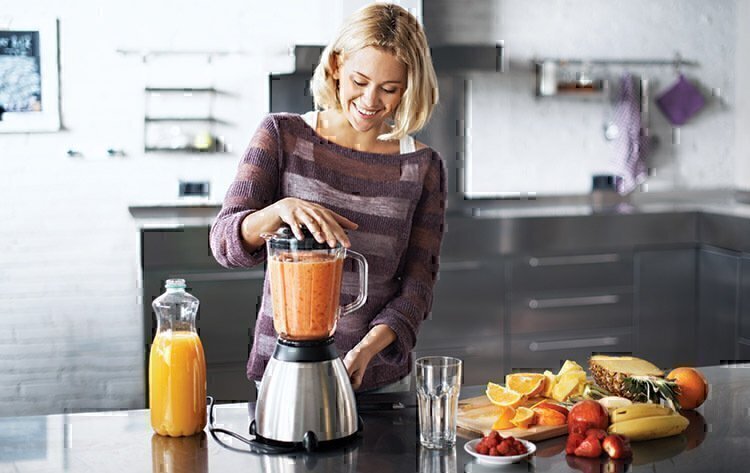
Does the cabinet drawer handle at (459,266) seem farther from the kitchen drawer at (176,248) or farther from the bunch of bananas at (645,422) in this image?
the bunch of bananas at (645,422)

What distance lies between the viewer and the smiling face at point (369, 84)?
198 centimetres

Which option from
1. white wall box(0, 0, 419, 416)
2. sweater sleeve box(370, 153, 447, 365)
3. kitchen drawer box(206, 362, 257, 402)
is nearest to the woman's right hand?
sweater sleeve box(370, 153, 447, 365)

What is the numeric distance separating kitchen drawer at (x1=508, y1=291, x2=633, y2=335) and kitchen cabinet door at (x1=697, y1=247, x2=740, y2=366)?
0.38 m

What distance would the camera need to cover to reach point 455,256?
4219 mm

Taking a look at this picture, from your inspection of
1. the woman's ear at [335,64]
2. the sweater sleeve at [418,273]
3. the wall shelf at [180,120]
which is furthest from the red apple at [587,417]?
the wall shelf at [180,120]

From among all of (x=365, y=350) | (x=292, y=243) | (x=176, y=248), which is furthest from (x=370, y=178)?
(x=176, y=248)

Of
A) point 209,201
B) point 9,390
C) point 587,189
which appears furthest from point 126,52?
point 587,189

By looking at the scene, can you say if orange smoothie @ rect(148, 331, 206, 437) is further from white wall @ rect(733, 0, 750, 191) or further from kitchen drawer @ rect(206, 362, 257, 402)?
white wall @ rect(733, 0, 750, 191)

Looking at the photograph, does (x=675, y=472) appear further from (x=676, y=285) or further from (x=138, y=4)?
(x=138, y=4)

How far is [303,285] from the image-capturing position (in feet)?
5.33

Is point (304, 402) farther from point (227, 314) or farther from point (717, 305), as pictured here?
point (717, 305)

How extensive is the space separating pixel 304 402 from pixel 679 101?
417cm

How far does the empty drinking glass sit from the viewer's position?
1.62 m

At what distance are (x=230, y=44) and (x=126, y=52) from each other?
48 centimetres
